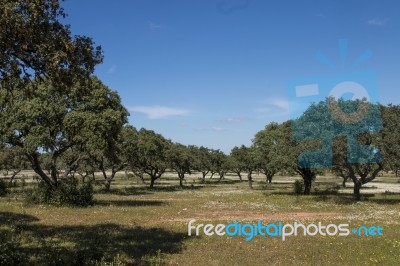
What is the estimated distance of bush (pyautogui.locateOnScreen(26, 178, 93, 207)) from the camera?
3662 centimetres

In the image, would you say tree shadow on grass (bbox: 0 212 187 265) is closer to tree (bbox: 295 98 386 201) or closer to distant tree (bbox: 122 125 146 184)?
tree (bbox: 295 98 386 201)

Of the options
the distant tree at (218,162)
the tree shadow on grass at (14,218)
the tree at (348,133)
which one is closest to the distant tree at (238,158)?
the distant tree at (218,162)

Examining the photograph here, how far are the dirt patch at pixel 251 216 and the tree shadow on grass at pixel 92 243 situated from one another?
22.4 feet

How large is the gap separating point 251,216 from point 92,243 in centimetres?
1591

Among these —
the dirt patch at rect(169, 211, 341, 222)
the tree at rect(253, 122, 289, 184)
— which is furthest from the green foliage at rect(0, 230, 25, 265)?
the tree at rect(253, 122, 289, 184)

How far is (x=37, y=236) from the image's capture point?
21.1 metres

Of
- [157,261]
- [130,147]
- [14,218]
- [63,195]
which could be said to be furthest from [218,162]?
[157,261]

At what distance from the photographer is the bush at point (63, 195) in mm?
36625

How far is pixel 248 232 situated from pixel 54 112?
21.7 meters

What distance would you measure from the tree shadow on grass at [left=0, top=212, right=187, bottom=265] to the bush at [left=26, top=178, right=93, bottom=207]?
9.66 m

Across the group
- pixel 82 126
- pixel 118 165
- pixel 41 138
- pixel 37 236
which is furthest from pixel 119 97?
pixel 118 165

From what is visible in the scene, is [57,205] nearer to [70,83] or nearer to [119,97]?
[119,97]

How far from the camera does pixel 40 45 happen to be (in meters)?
14.2

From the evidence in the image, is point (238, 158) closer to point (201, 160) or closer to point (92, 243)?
point (201, 160)
